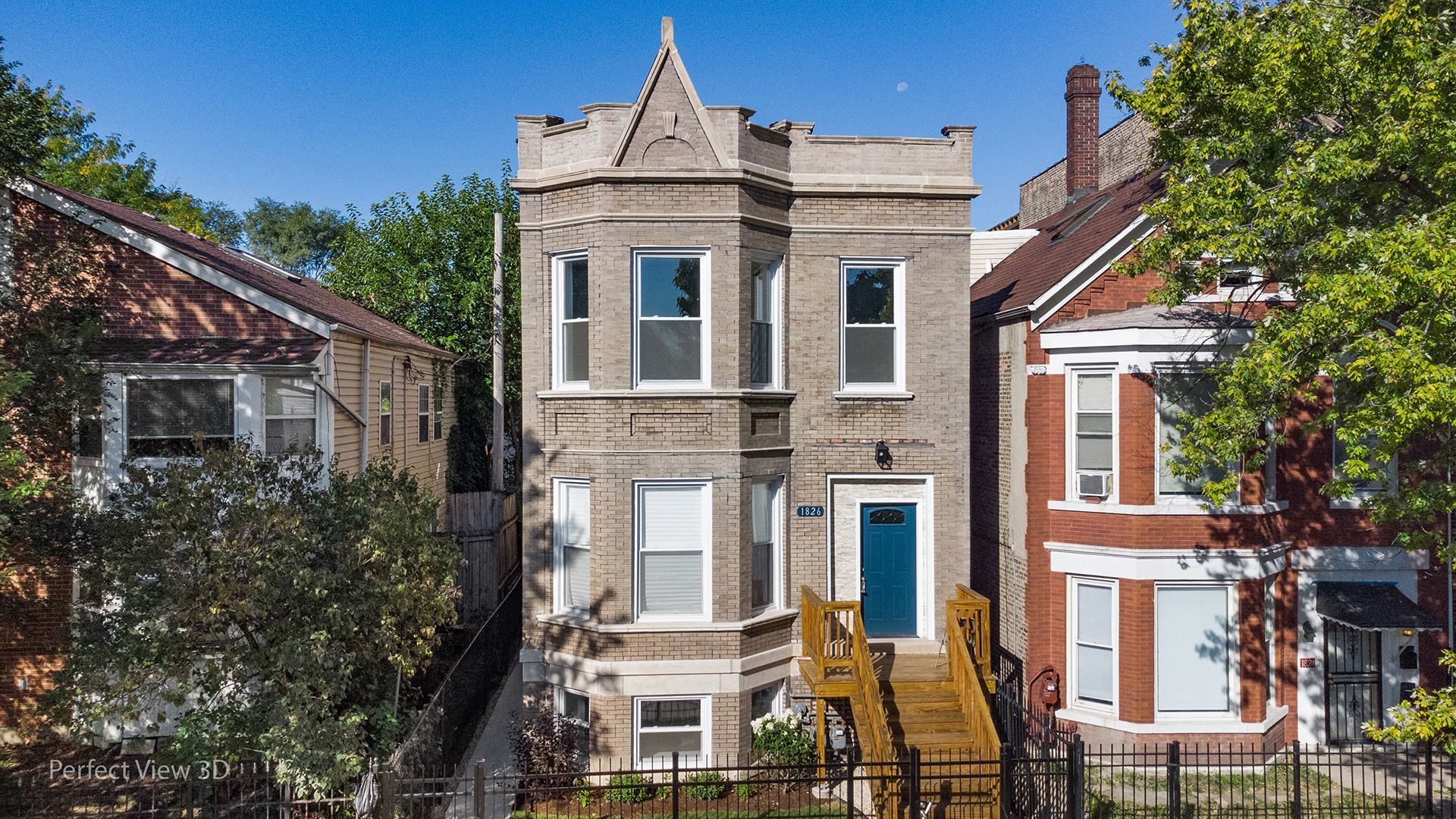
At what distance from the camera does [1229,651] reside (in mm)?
12609

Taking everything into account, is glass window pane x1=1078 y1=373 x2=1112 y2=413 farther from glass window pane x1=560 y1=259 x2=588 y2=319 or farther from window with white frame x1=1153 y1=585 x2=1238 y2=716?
glass window pane x1=560 y1=259 x2=588 y2=319

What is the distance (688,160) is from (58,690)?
980cm

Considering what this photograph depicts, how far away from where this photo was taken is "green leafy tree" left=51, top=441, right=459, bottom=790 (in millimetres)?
9156

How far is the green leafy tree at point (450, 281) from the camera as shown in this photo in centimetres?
2544

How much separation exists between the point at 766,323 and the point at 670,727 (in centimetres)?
610

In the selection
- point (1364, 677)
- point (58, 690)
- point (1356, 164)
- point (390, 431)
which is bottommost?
point (1364, 677)

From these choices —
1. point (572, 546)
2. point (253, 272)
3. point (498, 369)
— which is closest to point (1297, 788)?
point (572, 546)

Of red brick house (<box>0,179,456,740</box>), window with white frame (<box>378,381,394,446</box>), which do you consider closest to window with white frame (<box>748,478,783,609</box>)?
red brick house (<box>0,179,456,740</box>)

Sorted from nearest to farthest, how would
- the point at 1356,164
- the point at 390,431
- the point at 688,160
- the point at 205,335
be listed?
the point at 1356,164 → the point at 688,160 → the point at 205,335 → the point at 390,431

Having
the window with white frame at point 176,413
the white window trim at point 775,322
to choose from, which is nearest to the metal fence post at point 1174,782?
the white window trim at point 775,322

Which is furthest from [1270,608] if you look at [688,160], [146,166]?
[146,166]

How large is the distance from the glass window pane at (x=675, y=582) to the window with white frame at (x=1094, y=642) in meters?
5.84

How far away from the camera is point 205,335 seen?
13.2 m

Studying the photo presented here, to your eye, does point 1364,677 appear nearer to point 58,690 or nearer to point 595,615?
point 595,615
